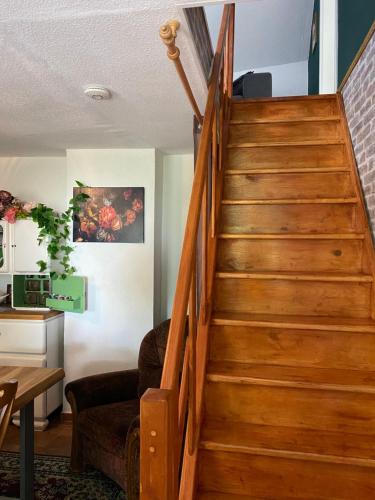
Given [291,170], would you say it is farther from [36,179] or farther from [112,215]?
[36,179]

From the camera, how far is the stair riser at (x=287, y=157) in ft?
7.77

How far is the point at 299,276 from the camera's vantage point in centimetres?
175

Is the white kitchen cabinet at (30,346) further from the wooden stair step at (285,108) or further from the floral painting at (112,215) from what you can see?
the wooden stair step at (285,108)

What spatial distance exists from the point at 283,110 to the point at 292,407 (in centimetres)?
217

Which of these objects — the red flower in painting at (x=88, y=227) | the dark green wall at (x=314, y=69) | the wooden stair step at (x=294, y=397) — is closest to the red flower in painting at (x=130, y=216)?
the red flower in painting at (x=88, y=227)

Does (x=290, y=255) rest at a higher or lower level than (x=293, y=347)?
higher

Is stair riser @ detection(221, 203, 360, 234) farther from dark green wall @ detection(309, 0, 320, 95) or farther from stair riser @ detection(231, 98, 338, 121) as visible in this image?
dark green wall @ detection(309, 0, 320, 95)

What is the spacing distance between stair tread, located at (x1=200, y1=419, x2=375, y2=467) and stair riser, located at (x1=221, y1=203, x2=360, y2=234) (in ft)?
3.39

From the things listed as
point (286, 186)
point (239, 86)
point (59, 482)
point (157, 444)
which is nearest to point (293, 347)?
point (157, 444)

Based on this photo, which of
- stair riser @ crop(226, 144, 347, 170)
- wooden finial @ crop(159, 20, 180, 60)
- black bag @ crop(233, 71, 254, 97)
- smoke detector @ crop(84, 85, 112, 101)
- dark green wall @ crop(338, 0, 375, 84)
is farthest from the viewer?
black bag @ crop(233, 71, 254, 97)

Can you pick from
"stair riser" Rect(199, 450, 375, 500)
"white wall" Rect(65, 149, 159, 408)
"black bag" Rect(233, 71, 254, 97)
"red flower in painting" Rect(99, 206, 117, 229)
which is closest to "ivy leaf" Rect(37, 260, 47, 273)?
"white wall" Rect(65, 149, 159, 408)

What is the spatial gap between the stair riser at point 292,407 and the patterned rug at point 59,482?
127 cm

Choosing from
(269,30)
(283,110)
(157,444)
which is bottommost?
(157,444)

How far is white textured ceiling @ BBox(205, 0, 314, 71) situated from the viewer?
3.99 meters
